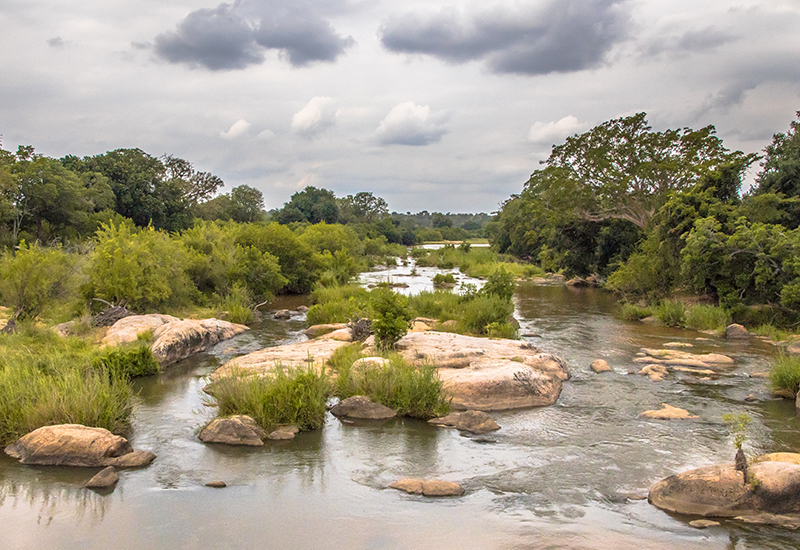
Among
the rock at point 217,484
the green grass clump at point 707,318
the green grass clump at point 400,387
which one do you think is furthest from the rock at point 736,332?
the rock at point 217,484

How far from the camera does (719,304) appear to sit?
23375 mm

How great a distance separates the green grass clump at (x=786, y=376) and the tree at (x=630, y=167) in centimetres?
1942

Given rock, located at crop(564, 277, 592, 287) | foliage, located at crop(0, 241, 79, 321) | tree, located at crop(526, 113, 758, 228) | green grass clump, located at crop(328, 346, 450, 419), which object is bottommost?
green grass clump, located at crop(328, 346, 450, 419)

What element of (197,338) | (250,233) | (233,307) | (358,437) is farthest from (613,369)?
(250,233)

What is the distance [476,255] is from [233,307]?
137 ft

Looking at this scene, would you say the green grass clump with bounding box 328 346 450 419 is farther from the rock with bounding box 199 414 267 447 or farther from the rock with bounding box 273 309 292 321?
the rock with bounding box 273 309 292 321

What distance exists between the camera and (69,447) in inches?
357

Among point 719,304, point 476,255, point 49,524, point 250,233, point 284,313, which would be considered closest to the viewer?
point 49,524

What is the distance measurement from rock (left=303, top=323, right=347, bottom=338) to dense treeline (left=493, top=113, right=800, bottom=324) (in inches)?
545

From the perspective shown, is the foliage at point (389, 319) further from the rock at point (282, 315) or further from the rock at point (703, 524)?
the rock at point (282, 315)

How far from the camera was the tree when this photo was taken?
32.6 metres

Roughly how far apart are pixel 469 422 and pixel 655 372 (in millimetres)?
6741

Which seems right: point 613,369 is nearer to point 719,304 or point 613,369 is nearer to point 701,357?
point 701,357

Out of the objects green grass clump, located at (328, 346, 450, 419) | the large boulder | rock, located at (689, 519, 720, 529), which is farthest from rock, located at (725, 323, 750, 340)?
the large boulder
